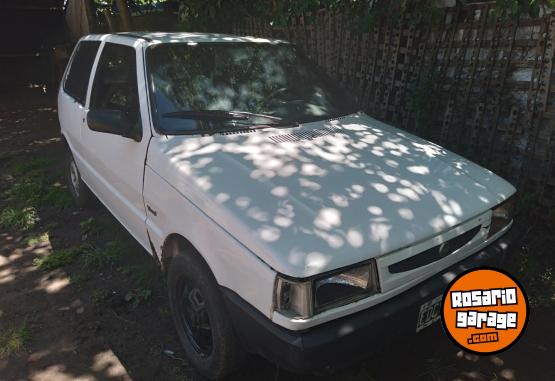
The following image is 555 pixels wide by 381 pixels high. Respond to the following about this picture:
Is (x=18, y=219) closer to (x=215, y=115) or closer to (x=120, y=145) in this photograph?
(x=120, y=145)

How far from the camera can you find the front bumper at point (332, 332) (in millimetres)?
1917

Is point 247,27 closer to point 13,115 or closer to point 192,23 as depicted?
point 192,23

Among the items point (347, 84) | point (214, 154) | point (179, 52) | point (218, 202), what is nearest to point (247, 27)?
point (347, 84)

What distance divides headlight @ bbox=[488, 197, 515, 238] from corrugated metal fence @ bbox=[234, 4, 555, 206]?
155 centimetres

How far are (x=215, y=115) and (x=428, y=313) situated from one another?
5.72 ft

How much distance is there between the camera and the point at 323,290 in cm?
196

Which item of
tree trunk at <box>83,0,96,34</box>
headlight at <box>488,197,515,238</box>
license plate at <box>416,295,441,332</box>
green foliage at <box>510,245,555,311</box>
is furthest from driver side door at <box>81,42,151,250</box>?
tree trunk at <box>83,0,96,34</box>

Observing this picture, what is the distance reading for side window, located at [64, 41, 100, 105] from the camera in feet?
13.2

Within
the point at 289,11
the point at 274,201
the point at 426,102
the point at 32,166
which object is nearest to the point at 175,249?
the point at 274,201

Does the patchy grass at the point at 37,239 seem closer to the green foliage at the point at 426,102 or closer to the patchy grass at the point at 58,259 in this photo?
the patchy grass at the point at 58,259

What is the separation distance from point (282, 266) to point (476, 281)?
1171mm

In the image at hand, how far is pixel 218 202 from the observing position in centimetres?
221

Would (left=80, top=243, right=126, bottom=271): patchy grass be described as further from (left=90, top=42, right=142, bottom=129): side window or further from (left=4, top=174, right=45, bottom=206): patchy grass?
(left=4, top=174, right=45, bottom=206): patchy grass

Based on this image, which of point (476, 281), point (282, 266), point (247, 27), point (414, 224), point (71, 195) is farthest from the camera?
point (247, 27)
